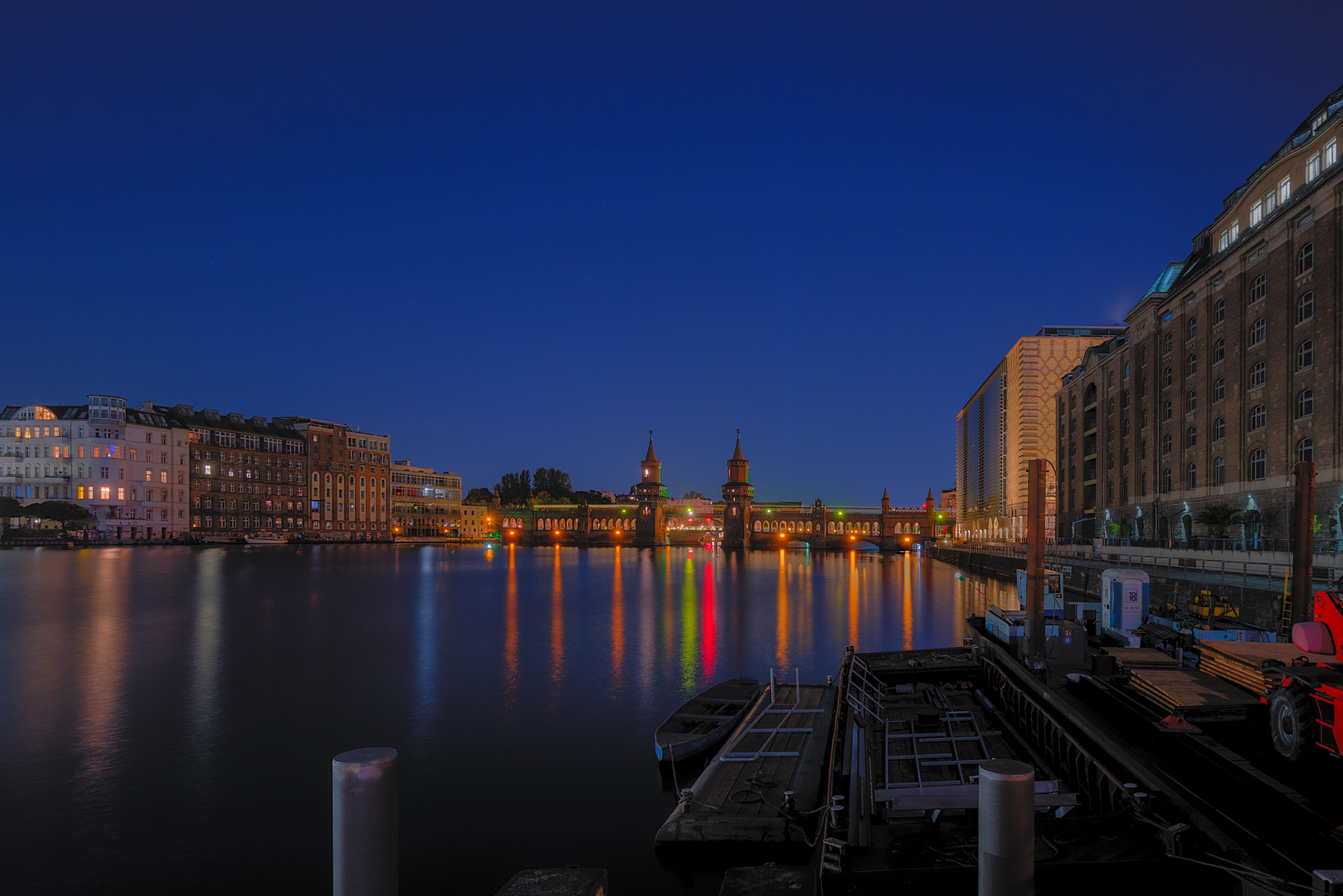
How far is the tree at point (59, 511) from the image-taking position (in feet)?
412

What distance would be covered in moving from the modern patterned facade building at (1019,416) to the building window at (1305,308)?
5997 centimetres

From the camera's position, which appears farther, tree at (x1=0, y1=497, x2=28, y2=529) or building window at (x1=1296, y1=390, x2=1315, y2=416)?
tree at (x1=0, y1=497, x2=28, y2=529)

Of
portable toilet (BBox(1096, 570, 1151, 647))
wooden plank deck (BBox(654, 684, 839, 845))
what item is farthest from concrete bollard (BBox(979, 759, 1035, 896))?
portable toilet (BBox(1096, 570, 1151, 647))

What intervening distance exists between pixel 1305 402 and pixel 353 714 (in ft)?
161

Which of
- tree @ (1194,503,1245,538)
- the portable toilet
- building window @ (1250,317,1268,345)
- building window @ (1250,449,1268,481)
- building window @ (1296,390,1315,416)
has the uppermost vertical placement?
building window @ (1250,317,1268,345)

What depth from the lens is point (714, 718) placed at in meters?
21.8

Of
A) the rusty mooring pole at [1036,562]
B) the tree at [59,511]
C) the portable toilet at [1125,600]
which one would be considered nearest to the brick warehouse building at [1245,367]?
the portable toilet at [1125,600]

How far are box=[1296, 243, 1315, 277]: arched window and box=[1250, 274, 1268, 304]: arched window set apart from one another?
10.9ft

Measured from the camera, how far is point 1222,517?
152 feet

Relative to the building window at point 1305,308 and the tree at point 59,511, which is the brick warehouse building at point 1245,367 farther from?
the tree at point 59,511

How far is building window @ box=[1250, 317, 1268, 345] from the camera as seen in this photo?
45.2 metres

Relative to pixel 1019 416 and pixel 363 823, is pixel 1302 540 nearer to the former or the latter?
pixel 363 823

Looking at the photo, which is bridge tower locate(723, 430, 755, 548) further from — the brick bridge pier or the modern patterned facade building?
the modern patterned facade building

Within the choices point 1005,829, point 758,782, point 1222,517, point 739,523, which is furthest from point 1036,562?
point 739,523
